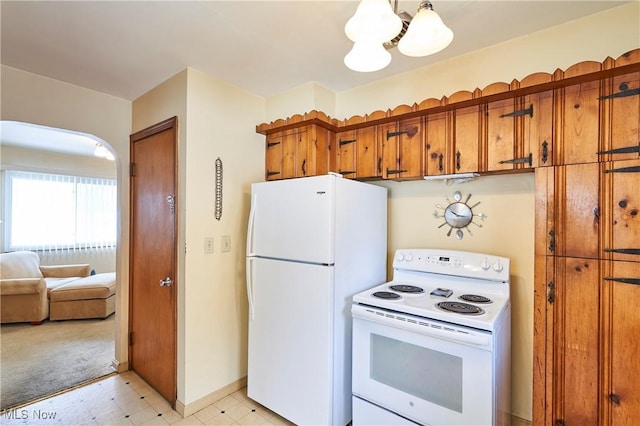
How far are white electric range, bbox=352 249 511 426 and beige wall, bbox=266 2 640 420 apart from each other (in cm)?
18

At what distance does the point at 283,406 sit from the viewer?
6.70ft

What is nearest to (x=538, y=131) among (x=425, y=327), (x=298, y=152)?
(x=425, y=327)

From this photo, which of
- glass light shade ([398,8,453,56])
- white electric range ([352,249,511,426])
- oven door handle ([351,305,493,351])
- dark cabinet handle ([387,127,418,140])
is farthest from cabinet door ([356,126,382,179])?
glass light shade ([398,8,453,56])

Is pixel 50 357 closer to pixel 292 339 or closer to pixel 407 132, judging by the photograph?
pixel 292 339

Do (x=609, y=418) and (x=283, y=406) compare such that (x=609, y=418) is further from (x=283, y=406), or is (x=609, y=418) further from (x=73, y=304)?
(x=73, y=304)

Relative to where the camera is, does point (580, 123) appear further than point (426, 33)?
Yes

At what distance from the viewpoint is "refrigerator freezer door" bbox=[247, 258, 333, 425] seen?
73.7 inches

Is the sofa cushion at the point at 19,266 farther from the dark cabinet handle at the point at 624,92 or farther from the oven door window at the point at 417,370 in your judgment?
the dark cabinet handle at the point at 624,92

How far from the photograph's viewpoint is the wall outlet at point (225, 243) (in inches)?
93.3

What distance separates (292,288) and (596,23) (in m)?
2.23

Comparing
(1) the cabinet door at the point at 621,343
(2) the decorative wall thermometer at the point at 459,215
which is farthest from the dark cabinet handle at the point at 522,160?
(1) the cabinet door at the point at 621,343

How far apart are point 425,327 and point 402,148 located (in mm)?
1223

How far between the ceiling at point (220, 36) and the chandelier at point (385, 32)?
46cm

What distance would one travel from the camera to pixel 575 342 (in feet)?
5.11
